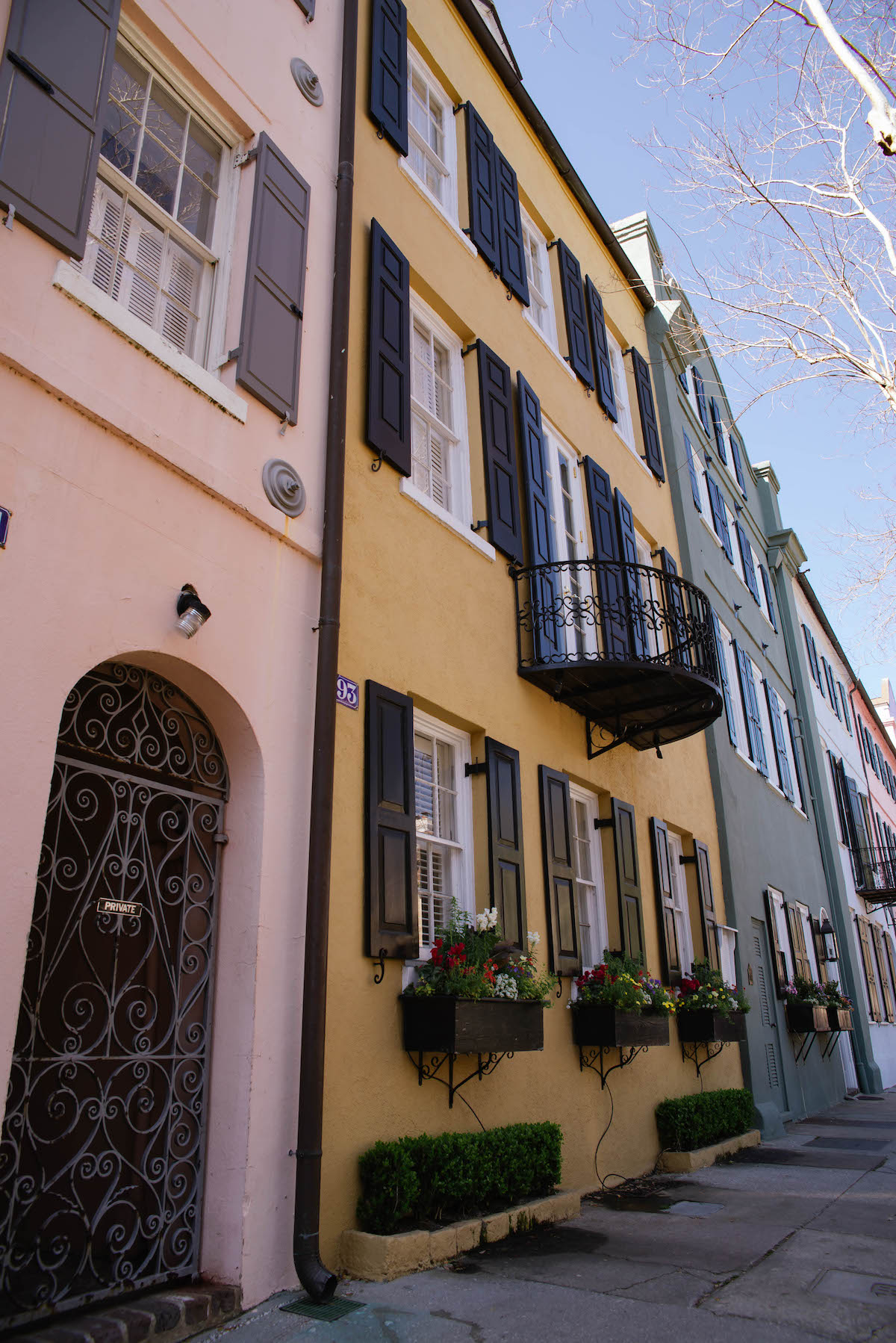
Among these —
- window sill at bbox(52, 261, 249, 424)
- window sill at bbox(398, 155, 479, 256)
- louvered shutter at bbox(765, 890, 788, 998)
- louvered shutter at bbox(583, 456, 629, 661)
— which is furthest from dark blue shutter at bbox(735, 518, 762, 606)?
window sill at bbox(52, 261, 249, 424)

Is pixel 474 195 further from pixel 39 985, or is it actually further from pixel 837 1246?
pixel 837 1246

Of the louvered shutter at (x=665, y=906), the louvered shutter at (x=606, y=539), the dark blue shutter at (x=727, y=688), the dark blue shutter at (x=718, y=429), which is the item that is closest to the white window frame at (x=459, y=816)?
the louvered shutter at (x=606, y=539)

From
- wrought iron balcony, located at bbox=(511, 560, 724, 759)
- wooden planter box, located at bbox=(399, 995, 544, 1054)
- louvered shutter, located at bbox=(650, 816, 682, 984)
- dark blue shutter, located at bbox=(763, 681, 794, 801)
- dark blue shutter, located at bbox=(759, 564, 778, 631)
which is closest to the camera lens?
wooden planter box, located at bbox=(399, 995, 544, 1054)

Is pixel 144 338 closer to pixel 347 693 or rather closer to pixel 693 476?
pixel 347 693

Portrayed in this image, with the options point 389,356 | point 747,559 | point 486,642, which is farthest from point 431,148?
point 747,559

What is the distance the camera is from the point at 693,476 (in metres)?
15.8

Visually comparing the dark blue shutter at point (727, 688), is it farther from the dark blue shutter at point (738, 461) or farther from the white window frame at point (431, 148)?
the white window frame at point (431, 148)

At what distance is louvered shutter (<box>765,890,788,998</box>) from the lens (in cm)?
1403

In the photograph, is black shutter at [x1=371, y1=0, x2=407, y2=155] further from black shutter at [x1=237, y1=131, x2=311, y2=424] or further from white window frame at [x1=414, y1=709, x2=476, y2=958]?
white window frame at [x1=414, y1=709, x2=476, y2=958]

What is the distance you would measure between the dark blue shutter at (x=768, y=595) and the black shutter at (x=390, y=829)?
16.1 m

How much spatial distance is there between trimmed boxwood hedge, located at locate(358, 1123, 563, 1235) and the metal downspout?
0.42 meters

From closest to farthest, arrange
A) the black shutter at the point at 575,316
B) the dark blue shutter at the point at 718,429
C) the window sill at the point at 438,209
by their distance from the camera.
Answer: the window sill at the point at 438,209, the black shutter at the point at 575,316, the dark blue shutter at the point at 718,429

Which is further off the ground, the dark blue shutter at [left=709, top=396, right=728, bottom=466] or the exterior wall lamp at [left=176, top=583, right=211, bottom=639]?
the dark blue shutter at [left=709, top=396, right=728, bottom=466]

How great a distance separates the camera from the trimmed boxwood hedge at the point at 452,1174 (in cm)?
486
